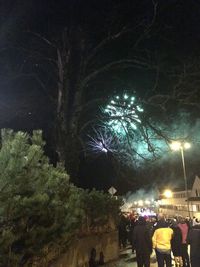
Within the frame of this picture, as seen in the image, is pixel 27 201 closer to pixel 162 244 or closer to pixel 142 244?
pixel 162 244

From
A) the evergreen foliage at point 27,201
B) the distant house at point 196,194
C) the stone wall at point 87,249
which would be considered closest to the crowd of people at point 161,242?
the stone wall at point 87,249

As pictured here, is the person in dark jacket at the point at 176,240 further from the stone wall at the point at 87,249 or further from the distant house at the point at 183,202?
the distant house at the point at 183,202

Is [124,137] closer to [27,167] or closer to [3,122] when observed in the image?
[3,122]

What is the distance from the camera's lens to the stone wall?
12.1 meters

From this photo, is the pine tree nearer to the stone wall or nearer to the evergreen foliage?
the evergreen foliage

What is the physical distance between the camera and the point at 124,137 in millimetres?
20281

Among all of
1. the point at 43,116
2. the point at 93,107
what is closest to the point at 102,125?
the point at 93,107

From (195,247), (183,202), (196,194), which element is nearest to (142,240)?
(195,247)

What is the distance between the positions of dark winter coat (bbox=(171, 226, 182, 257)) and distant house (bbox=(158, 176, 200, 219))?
4054 centimetres

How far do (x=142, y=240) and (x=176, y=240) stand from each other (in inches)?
40.4

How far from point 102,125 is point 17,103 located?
4.17 meters

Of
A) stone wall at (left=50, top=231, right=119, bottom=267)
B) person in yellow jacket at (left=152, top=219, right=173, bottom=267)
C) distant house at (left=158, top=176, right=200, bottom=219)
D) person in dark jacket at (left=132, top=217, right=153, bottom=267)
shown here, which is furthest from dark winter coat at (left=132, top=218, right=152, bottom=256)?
distant house at (left=158, top=176, right=200, bottom=219)

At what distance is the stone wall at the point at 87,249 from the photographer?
12133 millimetres

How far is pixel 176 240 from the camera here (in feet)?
41.9
